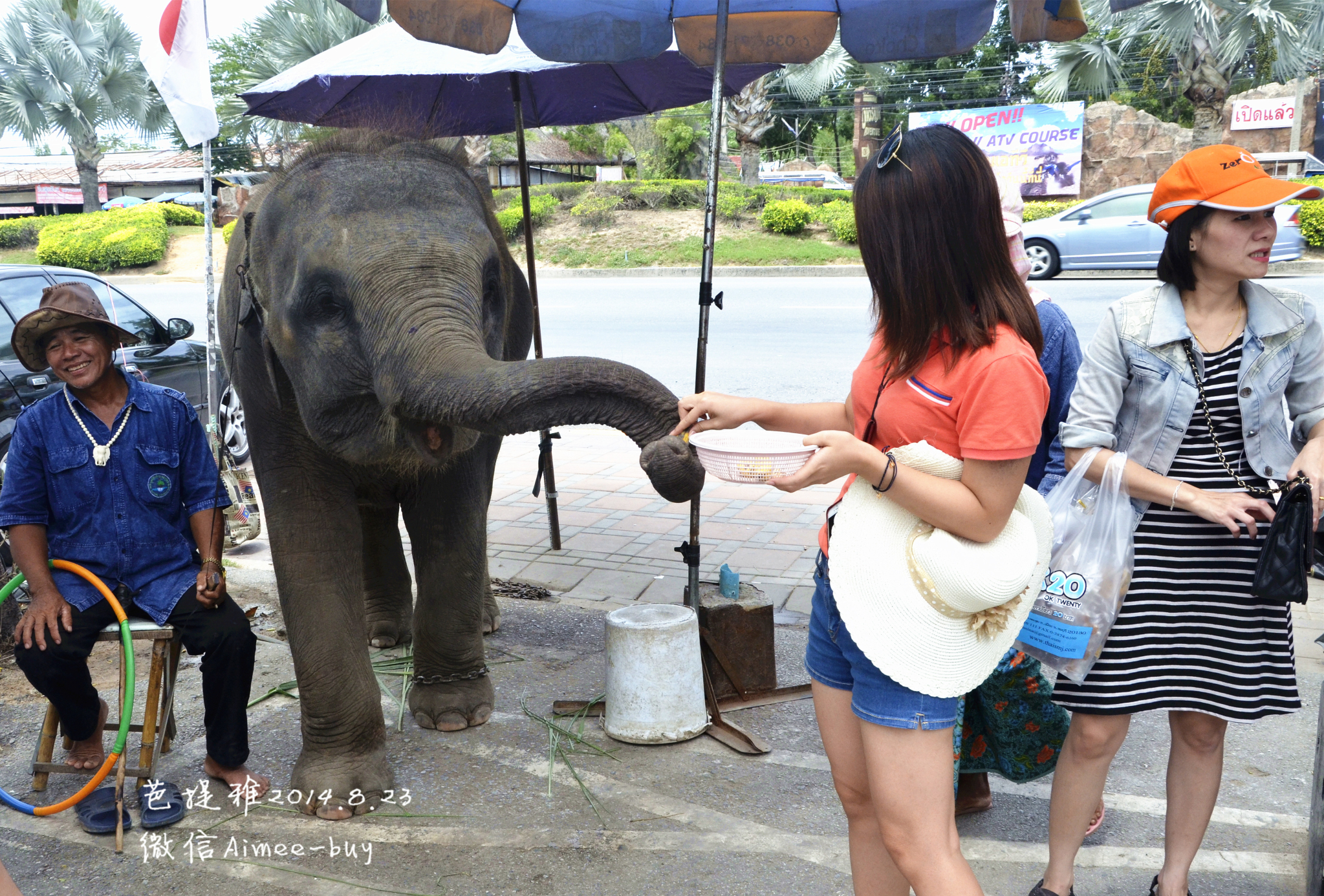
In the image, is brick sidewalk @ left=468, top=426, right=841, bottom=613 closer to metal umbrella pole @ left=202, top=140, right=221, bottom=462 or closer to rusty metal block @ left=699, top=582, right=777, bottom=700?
rusty metal block @ left=699, top=582, right=777, bottom=700

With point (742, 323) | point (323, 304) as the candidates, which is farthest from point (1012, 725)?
point (742, 323)

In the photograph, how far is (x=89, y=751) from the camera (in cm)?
354

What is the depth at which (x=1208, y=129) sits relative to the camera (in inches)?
936

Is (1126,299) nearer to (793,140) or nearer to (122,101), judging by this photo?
(122,101)

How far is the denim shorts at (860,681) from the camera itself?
82.4 inches

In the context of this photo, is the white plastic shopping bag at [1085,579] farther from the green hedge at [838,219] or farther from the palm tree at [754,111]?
the palm tree at [754,111]

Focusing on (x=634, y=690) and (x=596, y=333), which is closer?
(x=634, y=690)

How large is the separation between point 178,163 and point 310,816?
58963mm

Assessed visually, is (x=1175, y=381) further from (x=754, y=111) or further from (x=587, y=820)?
(x=754, y=111)

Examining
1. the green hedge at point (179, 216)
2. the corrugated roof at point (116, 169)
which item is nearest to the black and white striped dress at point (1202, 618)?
the green hedge at point (179, 216)

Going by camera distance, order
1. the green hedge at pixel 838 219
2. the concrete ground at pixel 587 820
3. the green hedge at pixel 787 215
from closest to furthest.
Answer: the concrete ground at pixel 587 820 → the green hedge at pixel 838 219 → the green hedge at pixel 787 215

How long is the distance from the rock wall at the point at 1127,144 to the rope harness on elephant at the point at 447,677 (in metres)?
25.6

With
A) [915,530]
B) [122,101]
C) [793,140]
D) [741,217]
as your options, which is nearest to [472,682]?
[915,530]

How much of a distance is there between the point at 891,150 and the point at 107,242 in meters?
29.3
